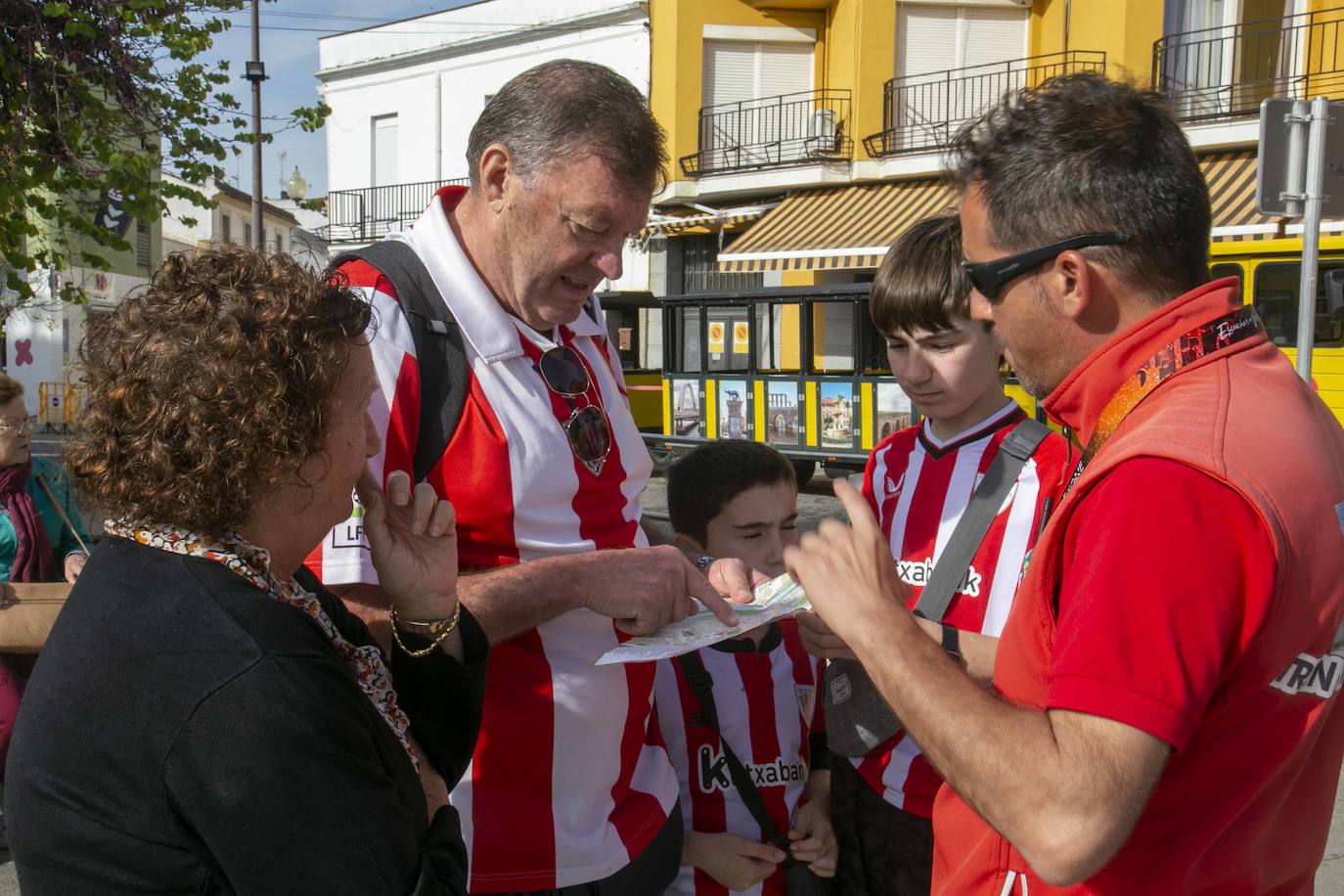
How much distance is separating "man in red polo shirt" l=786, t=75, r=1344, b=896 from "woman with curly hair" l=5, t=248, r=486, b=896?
65cm

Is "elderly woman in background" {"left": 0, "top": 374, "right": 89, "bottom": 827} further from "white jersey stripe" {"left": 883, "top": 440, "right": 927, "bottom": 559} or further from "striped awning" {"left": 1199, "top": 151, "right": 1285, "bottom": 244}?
"striped awning" {"left": 1199, "top": 151, "right": 1285, "bottom": 244}

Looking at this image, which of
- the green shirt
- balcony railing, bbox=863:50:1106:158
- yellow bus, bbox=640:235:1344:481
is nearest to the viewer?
the green shirt

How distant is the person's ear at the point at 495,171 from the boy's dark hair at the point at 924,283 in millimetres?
917

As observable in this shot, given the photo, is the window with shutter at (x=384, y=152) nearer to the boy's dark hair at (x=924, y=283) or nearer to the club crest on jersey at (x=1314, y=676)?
the boy's dark hair at (x=924, y=283)

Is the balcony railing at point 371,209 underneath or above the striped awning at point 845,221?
above

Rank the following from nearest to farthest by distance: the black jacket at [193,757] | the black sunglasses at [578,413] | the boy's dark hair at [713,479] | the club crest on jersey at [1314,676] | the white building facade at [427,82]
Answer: the black jacket at [193,757], the club crest on jersey at [1314,676], the black sunglasses at [578,413], the boy's dark hair at [713,479], the white building facade at [427,82]

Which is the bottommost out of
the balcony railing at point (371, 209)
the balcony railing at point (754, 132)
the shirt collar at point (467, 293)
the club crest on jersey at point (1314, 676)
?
the club crest on jersey at point (1314, 676)

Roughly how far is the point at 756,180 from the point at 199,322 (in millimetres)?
20178

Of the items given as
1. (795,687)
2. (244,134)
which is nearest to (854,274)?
(244,134)

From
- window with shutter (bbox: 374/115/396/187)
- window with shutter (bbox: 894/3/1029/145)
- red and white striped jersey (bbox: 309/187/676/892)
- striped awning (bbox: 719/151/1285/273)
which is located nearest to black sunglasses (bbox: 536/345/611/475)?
red and white striped jersey (bbox: 309/187/676/892)

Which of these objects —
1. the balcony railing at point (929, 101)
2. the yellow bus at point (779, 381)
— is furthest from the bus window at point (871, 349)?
the balcony railing at point (929, 101)

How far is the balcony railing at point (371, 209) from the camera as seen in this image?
25.9m

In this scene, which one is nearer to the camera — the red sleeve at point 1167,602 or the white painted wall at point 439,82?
the red sleeve at point 1167,602

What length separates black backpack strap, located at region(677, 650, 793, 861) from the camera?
2.54 meters
